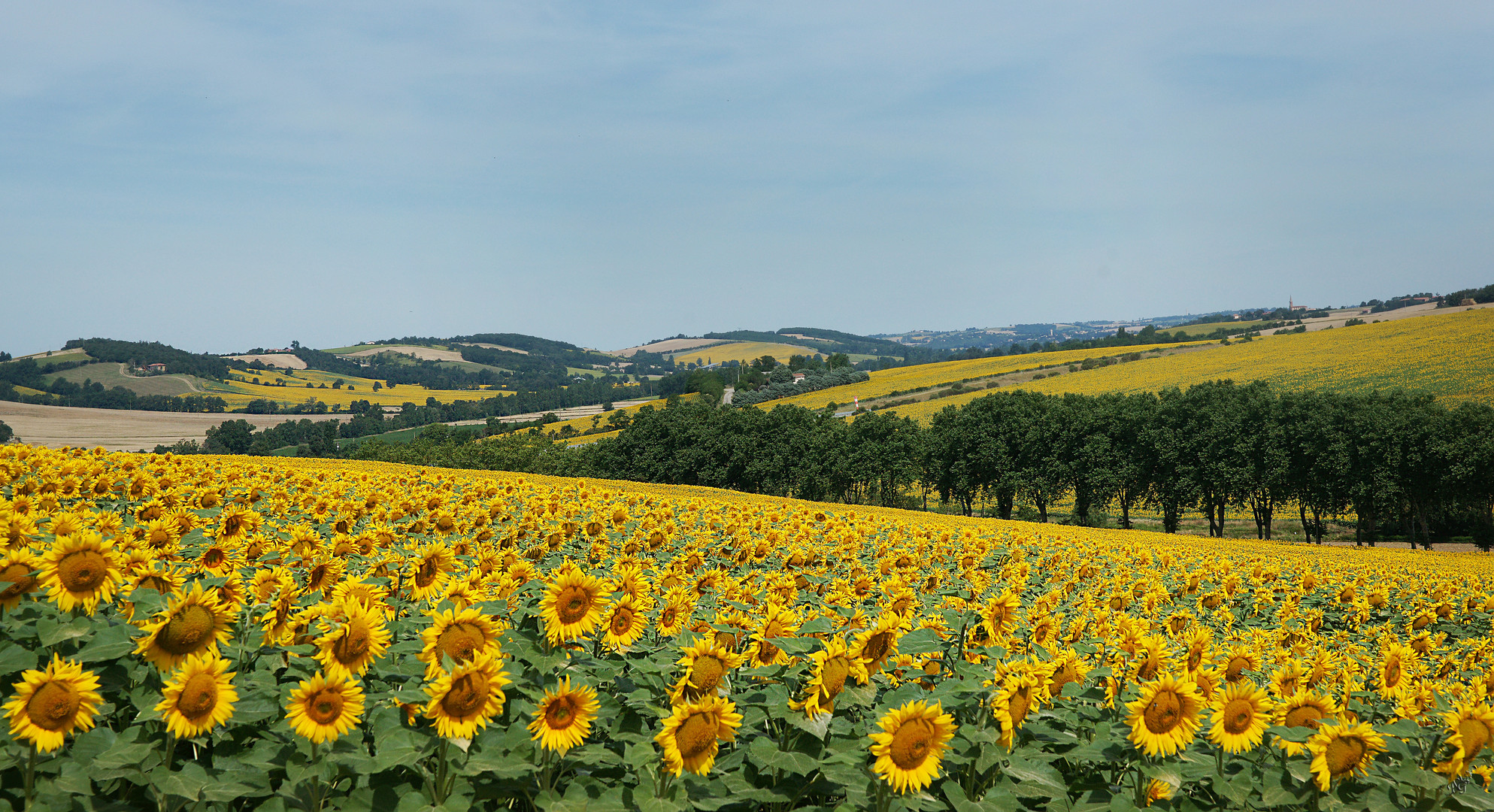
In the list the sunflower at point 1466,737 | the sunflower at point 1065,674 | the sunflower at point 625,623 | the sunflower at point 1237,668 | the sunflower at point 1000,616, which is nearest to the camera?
the sunflower at point 1466,737

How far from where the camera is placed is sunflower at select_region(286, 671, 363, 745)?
2.94 m

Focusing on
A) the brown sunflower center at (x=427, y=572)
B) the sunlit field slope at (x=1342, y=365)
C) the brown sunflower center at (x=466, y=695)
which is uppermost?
the brown sunflower center at (x=427, y=572)

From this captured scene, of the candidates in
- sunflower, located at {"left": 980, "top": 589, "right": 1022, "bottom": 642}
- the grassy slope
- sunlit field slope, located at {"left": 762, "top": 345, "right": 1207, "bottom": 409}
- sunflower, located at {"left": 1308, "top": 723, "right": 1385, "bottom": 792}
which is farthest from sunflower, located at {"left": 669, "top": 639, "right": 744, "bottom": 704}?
the grassy slope

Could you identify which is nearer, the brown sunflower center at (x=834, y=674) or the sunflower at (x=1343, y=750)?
the brown sunflower center at (x=834, y=674)

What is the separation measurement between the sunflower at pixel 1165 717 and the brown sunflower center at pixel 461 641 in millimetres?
2937

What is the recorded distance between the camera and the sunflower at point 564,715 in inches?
122

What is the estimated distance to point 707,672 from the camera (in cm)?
344

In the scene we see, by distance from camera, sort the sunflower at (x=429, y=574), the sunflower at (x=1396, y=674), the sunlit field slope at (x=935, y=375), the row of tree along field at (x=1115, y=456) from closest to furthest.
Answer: the sunflower at (x=429, y=574)
the sunflower at (x=1396, y=674)
the row of tree along field at (x=1115, y=456)
the sunlit field slope at (x=935, y=375)

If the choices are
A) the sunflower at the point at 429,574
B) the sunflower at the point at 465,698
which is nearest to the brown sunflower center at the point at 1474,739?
the sunflower at the point at 465,698

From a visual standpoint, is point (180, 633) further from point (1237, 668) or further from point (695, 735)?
point (1237, 668)

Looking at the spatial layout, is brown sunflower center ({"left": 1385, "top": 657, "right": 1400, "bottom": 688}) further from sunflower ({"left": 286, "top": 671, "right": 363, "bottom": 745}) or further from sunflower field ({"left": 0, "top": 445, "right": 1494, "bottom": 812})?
sunflower ({"left": 286, "top": 671, "right": 363, "bottom": 745})

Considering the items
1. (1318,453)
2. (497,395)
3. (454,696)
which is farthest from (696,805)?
(497,395)

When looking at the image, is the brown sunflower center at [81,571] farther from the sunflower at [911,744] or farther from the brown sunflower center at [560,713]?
the sunflower at [911,744]

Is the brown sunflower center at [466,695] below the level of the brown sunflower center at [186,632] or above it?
below
